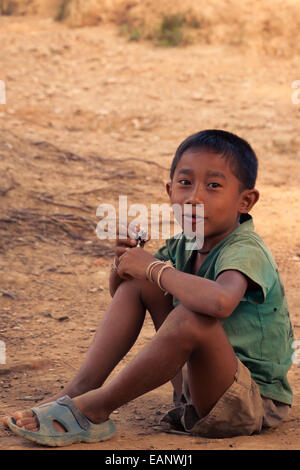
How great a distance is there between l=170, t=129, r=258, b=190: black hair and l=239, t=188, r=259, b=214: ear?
0.07ft

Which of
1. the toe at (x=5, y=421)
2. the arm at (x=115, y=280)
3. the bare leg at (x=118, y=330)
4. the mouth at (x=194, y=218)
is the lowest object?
the toe at (x=5, y=421)

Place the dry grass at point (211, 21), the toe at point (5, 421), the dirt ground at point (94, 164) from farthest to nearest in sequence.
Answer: the dry grass at point (211, 21)
the dirt ground at point (94, 164)
the toe at point (5, 421)

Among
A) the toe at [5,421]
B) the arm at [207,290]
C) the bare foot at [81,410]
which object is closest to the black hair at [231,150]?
the arm at [207,290]

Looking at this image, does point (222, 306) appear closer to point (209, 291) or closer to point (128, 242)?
point (209, 291)

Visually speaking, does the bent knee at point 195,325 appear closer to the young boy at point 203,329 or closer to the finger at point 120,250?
the young boy at point 203,329

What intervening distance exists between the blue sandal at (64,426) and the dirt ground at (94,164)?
0.13 ft

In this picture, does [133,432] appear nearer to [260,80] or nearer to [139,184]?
[139,184]

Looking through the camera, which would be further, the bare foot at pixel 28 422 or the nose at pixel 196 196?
the nose at pixel 196 196

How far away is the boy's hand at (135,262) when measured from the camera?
88.6 inches

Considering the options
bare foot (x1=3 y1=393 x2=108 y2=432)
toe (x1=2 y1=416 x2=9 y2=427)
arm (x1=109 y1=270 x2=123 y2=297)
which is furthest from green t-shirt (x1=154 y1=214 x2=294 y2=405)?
toe (x1=2 y1=416 x2=9 y2=427)

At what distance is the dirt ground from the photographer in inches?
118

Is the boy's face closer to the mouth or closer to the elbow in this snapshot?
the mouth

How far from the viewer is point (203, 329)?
203 centimetres

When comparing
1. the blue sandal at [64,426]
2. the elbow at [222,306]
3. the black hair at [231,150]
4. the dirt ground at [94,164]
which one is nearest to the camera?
the elbow at [222,306]
